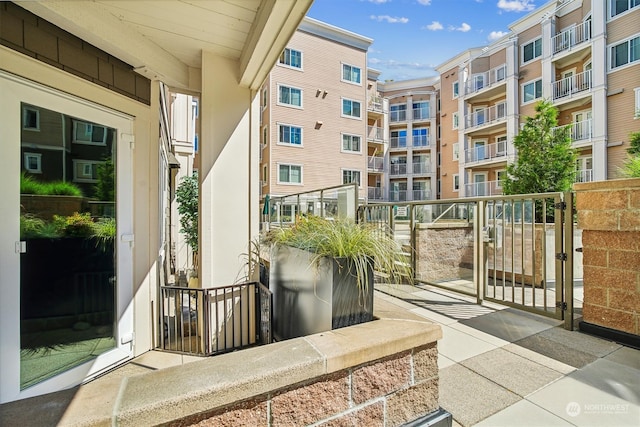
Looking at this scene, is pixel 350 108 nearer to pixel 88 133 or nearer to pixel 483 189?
pixel 483 189

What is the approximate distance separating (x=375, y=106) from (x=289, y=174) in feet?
28.7

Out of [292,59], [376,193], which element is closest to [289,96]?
[292,59]

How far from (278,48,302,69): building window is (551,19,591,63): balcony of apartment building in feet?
39.3

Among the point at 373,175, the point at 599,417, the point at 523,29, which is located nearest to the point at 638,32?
the point at 523,29

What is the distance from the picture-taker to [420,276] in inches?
165

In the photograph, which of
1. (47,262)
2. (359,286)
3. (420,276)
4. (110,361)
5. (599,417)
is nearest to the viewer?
(599,417)

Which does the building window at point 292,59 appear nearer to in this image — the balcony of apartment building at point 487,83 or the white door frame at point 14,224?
the balcony of apartment building at point 487,83

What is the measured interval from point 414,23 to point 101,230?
89.9ft

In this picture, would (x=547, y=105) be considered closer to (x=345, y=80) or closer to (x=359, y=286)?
(x=345, y=80)

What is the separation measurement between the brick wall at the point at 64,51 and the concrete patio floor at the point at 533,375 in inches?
127

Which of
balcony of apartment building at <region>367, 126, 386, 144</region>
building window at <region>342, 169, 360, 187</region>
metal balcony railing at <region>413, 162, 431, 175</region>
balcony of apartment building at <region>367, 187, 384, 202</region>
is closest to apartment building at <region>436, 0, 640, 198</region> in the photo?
metal balcony railing at <region>413, 162, 431, 175</region>

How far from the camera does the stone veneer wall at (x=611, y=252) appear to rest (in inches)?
86.9

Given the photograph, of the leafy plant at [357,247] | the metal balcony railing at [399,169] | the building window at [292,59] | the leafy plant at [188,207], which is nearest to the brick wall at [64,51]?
the leafy plant at [357,247]

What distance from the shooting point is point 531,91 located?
50.3 feet
